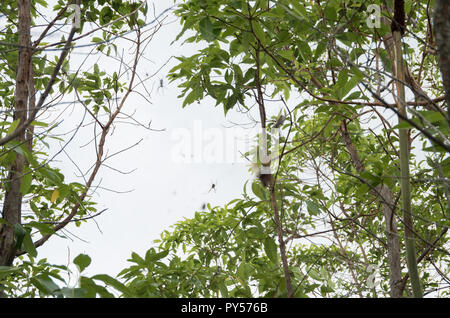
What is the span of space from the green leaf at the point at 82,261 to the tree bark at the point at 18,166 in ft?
2.14

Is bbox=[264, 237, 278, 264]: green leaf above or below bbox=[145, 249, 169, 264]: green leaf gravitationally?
above

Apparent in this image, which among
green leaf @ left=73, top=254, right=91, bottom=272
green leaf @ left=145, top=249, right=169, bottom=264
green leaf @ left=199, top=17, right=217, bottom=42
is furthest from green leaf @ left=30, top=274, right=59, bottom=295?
green leaf @ left=199, top=17, right=217, bottom=42

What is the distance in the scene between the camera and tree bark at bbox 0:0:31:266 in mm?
1603

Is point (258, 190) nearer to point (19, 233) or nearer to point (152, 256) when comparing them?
point (152, 256)

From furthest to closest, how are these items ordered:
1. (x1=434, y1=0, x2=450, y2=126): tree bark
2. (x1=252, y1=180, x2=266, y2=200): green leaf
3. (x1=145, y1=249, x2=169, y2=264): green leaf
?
1. (x1=252, y1=180, x2=266, y2=200): green leaf
2. (x1=145, y1=249, x2=169, y2=264): green leaf
3. (x1=434, y1=0, x2=450, y2=126): tree bark

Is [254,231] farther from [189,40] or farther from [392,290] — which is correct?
[189,40]

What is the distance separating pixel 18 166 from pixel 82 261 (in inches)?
36.5

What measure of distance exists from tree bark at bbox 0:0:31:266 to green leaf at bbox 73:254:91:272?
2.14 ft

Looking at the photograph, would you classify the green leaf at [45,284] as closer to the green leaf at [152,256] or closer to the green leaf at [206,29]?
the green leaf at [152,256]

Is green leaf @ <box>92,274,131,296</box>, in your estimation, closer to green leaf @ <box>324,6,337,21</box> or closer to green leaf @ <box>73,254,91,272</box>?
green leaf @ <box>73,254,91,272</box>

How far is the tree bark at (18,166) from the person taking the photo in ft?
5.26

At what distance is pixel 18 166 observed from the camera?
5.74ft

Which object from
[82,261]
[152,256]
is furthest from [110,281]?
[152,256]

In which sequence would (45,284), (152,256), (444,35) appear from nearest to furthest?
(444,35) → (45,284) → (152,256)
